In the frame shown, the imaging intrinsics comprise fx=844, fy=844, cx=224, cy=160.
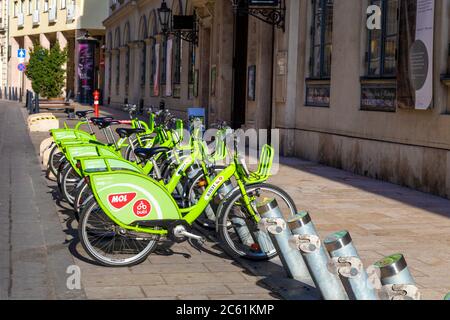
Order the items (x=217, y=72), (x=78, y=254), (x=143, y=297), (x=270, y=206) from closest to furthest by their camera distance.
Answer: (x=143, y=297)
(x=270, y=206)
(x=78, y=254)
(x=217, y=72)

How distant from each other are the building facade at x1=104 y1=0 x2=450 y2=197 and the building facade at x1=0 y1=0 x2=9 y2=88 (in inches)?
1739

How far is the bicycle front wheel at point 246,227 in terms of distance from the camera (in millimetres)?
7059

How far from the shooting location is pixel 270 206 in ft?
20.5

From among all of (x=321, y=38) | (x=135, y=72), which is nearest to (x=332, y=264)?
(x=321, y=38)

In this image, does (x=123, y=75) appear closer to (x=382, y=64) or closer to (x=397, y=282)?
(x=382, y=64)

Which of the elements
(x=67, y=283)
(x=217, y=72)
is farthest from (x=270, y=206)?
(x=217, y=72)

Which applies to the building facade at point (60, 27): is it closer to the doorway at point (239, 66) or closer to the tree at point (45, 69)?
the tree at point (45, 69)

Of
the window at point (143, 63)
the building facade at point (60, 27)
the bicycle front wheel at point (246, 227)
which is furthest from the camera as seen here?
the building facade at point (60, 27)

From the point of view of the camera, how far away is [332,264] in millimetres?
4926

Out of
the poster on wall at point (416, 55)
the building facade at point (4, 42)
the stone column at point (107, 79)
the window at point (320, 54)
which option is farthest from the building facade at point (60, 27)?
the poster on wall at point (416, 55)

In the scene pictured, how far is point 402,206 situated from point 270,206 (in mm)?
4677

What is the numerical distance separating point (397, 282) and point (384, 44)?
31.1ft

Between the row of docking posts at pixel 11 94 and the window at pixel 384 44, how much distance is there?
163 ft
